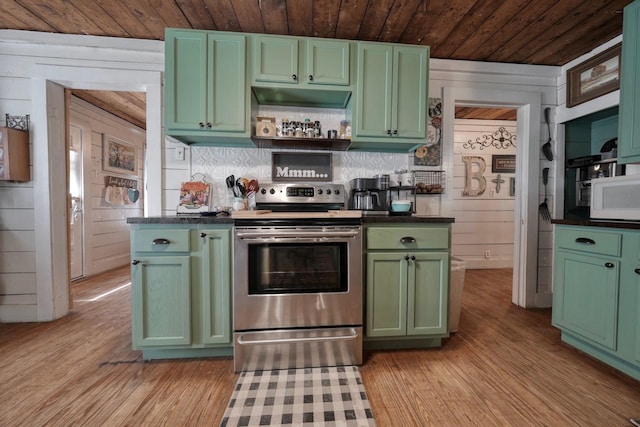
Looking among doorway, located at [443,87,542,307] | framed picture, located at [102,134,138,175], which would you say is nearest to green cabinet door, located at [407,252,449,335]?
doorway, located at [443,87,542,307]

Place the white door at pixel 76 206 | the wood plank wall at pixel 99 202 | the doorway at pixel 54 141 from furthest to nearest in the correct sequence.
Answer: the wood plank wall at pixel 99 202 < the white door at pixel 76 206 < the doorway at pixel 54 141

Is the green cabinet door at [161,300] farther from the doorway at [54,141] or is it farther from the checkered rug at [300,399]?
the doorway at [54,141]

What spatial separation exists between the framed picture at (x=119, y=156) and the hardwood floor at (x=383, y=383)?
2.64 metres

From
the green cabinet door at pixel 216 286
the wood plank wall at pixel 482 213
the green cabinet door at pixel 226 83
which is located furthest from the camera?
the wood plank wall at pixel 482 213

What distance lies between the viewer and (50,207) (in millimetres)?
2301

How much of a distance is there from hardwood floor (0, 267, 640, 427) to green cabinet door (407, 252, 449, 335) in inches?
8.7

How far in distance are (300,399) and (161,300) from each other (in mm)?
1036

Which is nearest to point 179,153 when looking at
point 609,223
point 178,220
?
point 178,220

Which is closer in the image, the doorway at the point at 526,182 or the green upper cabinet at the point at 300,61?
the green upper cabinet at the point at 300,61

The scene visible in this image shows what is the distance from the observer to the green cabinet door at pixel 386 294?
5.83 feet

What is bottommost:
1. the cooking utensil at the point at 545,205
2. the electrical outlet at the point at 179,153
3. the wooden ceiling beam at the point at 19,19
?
the cooking utensil at the point at 545,205

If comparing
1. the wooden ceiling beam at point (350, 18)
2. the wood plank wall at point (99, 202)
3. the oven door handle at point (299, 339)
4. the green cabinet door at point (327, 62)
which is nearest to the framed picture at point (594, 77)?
the wooden ceiling beam at point (350, 18)

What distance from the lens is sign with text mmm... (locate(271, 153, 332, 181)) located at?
2.28 m

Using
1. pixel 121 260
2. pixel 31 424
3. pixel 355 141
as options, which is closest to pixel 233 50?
pixel 355 141
